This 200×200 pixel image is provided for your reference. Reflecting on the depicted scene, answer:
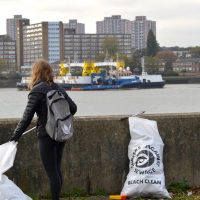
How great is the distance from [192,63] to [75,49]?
3693 cm

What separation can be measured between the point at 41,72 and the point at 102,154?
52.8 inches

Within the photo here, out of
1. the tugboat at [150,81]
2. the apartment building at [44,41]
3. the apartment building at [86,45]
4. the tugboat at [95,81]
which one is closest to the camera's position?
the tugboat at [95,81]

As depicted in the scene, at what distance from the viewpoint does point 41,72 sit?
16.1 ft

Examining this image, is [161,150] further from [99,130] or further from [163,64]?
[163,64]

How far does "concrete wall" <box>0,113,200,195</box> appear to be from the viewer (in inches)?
228

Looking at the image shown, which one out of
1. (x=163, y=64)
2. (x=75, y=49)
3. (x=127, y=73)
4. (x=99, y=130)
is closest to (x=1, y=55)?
(x=75, y=49)

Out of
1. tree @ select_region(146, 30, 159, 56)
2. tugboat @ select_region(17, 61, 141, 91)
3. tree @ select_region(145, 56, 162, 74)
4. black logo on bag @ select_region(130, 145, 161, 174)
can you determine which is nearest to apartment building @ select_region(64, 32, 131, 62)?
tree @ select_region(146, 30, 159, 56)

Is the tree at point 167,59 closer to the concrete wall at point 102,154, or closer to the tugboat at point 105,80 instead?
the tugboat at point 105,80

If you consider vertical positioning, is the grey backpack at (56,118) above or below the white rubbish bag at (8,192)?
above

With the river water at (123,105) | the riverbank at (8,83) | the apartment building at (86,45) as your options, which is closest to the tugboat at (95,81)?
the river water at (123,105)

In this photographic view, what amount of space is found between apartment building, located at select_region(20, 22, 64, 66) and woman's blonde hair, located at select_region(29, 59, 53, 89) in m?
152

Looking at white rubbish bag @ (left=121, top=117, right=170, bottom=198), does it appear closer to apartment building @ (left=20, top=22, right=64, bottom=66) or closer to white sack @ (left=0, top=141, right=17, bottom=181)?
white sack @ (left=0, top=141, right=17, bottom=181)

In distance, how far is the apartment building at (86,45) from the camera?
169625 millimetres

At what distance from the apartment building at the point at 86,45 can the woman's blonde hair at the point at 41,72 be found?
15964 cm
